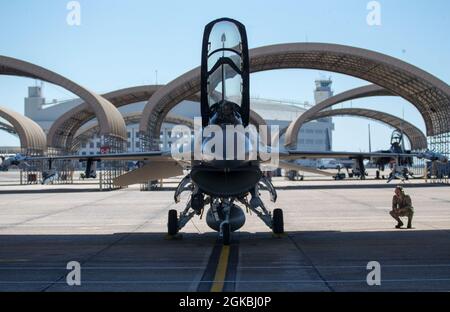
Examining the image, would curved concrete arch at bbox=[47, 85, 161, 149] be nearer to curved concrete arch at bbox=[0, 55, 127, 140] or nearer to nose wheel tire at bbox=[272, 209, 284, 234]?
curved concrete arch at bbox=[0, 55, 127, 140]

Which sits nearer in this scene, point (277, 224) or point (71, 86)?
point (277, 224)

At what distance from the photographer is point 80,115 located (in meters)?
52.7

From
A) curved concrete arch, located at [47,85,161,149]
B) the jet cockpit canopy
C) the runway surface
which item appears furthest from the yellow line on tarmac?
curved concrete arch, located at [47,85,161,149]

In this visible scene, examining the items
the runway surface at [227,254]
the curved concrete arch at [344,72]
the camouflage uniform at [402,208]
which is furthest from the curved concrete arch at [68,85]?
the camouflage uniform at [402,208]

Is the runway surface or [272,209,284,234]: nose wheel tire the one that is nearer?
the runway surface

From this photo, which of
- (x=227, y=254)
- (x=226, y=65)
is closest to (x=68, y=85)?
(x=226, y=65)

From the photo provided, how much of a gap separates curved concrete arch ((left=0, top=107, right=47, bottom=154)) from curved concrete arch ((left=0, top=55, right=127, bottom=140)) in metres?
8.99

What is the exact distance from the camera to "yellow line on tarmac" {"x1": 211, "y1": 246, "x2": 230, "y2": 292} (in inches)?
311

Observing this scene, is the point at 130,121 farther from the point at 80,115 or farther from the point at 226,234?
the point at 226,234

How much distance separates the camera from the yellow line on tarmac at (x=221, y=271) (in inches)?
311

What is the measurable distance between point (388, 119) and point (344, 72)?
23.8 metres

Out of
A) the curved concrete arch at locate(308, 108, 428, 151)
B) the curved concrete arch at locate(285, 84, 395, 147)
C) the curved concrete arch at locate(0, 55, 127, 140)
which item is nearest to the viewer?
the curved concrete arch at locate(0, 55, 127, 140)

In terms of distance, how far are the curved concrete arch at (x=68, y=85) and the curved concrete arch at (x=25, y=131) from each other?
8.99 metres
